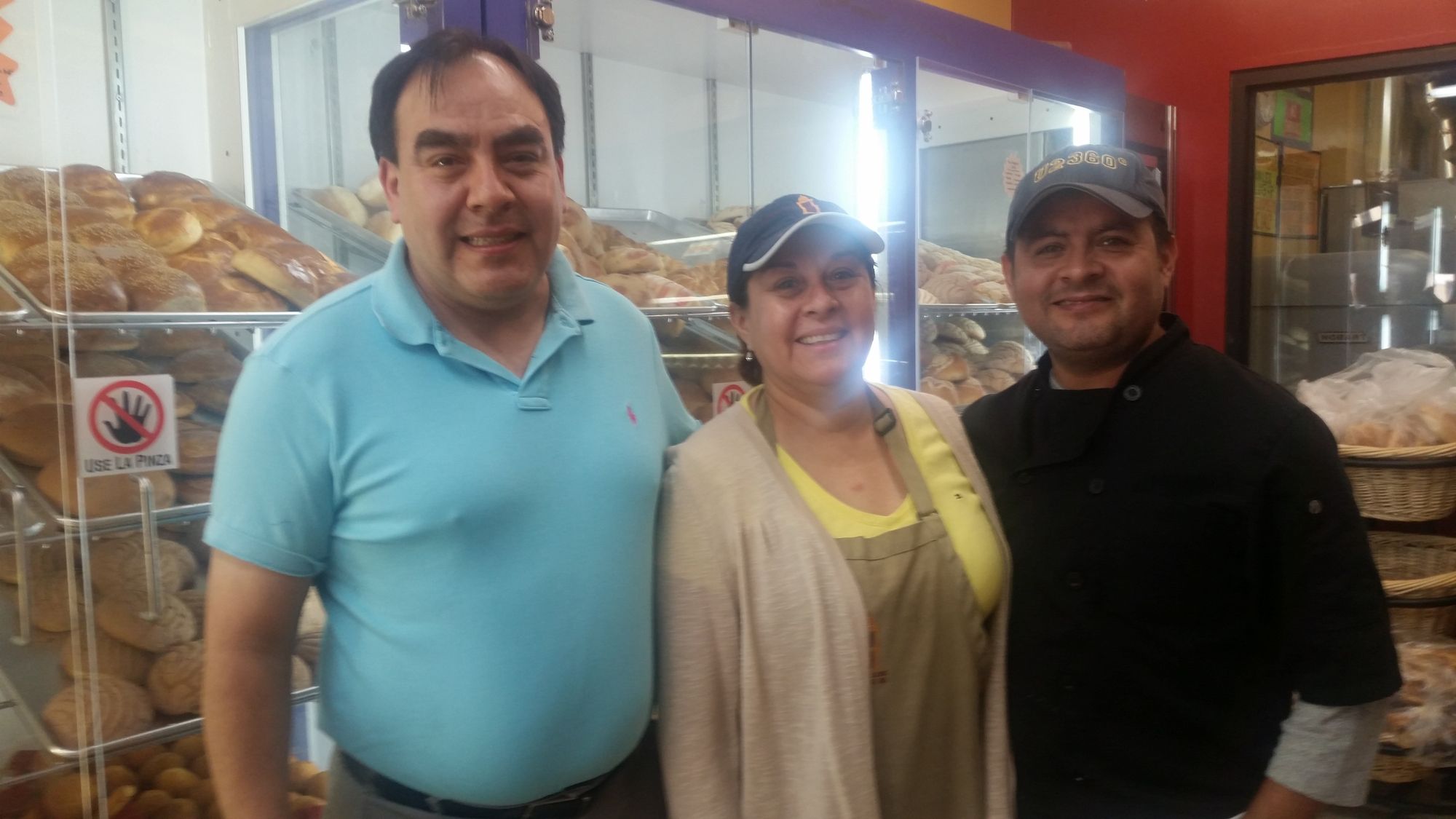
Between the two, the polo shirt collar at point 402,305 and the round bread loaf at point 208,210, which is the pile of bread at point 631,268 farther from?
the polo shirt collar at point 402,305

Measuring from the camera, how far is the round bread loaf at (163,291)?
1.51m

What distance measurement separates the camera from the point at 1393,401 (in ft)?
10.3

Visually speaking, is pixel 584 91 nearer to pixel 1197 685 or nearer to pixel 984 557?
Answer: pixel 984 557

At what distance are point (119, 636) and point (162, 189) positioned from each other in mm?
786

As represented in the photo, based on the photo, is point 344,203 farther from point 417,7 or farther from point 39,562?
point 39,562

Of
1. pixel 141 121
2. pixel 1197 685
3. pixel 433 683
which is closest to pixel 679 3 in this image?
pixel 141 121

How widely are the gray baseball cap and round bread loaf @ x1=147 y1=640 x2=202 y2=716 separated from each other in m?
1.51

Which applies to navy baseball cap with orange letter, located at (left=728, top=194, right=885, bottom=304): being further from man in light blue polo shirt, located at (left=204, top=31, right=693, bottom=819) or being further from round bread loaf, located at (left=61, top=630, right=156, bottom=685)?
round bread loaf, located at (left=61, top=630, right=156, bottom=685)

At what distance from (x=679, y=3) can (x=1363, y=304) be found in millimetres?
3342

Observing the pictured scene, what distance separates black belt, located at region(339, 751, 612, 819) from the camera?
4.10ft

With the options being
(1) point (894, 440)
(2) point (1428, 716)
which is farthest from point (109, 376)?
(2) point (1428, 716)

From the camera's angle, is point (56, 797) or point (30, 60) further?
point (56, 797)

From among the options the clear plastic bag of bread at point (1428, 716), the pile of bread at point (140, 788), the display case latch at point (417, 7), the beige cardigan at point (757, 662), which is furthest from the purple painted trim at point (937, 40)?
the clear plastic bag of bread at point (1428, 716)

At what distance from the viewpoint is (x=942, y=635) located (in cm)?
143
